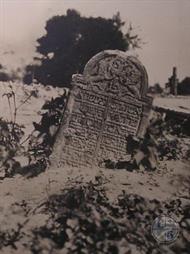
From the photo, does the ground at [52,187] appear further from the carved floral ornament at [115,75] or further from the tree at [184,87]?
the tree at [184,87]

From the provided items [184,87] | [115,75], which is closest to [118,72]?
[115,75]

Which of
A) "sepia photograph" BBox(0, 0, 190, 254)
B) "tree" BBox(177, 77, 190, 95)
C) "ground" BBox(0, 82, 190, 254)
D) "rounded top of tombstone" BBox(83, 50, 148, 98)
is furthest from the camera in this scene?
"rounded top of tombstone" BBox(83, 50, 148, 98)

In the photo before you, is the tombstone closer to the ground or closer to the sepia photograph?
the sepia photograph

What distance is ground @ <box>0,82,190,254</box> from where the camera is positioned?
355cm

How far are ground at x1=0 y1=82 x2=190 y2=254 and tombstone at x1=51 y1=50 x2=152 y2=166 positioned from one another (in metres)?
0.15

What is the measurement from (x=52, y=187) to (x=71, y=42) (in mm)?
1152

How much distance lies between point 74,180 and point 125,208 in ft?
1.55

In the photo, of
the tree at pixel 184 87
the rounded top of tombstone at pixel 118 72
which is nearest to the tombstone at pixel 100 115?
the rounded top of tombstone at pixel 118 72

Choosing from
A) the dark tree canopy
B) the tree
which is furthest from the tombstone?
the tree

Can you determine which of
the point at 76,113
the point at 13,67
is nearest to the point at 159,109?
the point at 76,113

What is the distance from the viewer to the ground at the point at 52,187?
3547 millimetres

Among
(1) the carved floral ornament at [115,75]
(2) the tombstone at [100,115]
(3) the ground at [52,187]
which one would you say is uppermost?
(1) the carved floral ornament at [115,75]

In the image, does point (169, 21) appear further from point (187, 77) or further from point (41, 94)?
point (41, 94)

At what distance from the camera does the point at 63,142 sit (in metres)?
4.12
